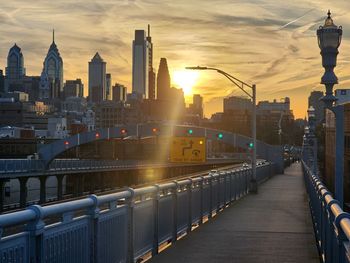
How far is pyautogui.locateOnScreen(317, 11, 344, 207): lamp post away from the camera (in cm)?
1241

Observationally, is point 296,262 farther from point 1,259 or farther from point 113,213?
point 1,259

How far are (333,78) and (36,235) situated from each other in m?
9.08

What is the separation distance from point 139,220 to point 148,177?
115 metres

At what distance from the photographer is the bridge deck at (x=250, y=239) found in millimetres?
13164

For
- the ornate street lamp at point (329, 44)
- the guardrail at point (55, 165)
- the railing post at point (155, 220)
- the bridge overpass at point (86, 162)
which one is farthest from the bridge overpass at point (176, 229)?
the guardrail at point (55, 165)

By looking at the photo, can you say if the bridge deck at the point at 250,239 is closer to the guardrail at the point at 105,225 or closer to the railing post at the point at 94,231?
the guardrail at the point at 105,225

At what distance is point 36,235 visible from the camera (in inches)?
280

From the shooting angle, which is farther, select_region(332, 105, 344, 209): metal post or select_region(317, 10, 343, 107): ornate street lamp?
select_region(317, 10, 343, 107): ornate street lamp

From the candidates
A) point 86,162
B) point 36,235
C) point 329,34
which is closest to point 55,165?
point 86,162

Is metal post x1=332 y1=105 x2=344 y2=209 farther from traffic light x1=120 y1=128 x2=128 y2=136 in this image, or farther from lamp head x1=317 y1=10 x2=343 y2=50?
traffic light x1=120 y1=128 x2=128 y2=136

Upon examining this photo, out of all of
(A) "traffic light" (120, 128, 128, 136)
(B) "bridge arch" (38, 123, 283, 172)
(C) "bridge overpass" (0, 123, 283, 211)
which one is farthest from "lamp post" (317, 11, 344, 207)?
(A) "traffic light" (120, 128, 128, 136)

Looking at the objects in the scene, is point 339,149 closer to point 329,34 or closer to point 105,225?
point 329,34

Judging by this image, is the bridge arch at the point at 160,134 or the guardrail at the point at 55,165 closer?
the bridge arch at the point at 160,134

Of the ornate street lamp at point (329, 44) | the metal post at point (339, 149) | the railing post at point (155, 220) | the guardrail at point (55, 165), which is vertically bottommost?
A: the guardrail at point (55, 165)
